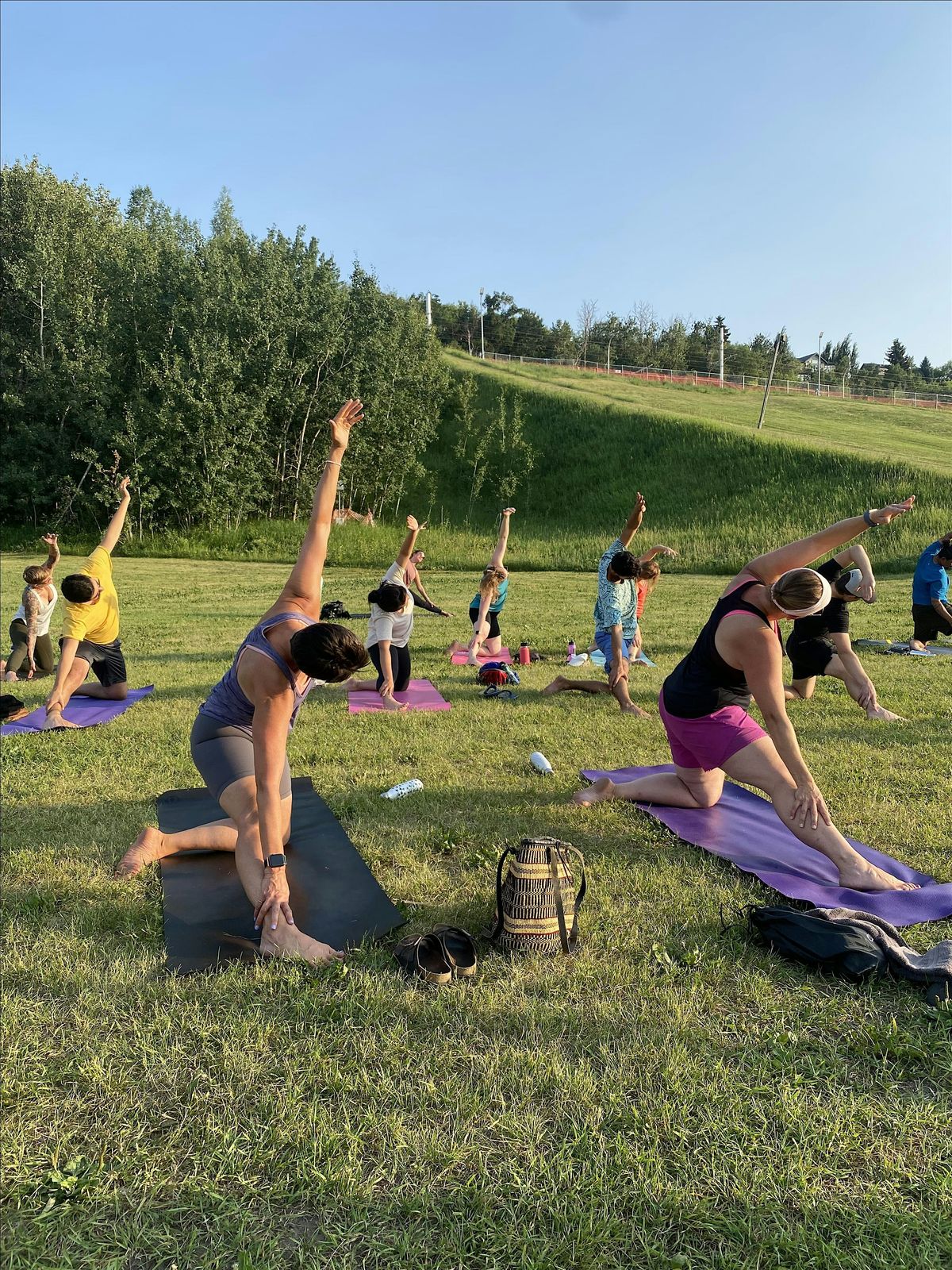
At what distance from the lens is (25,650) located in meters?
9.70

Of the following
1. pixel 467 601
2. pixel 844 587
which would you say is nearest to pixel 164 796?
pixel 844 587

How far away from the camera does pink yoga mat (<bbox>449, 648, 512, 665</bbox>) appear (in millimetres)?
10984

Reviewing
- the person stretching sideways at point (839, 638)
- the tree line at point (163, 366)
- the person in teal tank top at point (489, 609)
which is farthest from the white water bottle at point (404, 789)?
the tree line at point (163, 366)

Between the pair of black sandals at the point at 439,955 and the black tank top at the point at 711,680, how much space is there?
2.03 meters

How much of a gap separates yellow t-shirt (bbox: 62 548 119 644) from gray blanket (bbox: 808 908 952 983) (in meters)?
7.19

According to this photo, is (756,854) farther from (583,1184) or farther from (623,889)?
(583,1184)

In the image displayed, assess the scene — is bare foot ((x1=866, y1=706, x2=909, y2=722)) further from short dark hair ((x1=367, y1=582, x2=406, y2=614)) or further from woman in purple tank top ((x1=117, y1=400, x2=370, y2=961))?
woman in purple tank top ((x1=117, y1=400, x2=370, y2=961))

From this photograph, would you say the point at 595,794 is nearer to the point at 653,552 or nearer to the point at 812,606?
the point at 812,606

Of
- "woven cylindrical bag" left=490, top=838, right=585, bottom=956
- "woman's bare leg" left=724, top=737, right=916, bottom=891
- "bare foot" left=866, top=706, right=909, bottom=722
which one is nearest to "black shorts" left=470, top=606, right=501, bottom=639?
"bare foot" left=866, top=706, right=909, bottom=722

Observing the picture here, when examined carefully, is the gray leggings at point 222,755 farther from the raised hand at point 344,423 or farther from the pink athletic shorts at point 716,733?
the pink athletic shorts at point 716,733

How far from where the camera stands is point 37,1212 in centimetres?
241

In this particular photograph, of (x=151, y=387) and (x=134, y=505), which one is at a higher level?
(x=151, y=387)

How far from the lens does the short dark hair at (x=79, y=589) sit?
7.74 m

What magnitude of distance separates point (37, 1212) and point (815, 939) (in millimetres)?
3175
